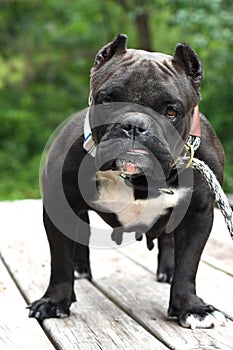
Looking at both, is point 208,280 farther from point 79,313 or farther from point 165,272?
point 79,313

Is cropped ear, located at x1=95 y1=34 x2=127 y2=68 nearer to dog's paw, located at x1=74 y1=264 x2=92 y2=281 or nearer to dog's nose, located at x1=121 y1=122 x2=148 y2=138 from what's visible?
dog's nose, located at x1=121 y1=122 x2=148 y2=138

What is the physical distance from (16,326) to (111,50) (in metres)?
1.32

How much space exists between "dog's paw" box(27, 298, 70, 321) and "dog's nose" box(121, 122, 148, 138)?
989 millimetres

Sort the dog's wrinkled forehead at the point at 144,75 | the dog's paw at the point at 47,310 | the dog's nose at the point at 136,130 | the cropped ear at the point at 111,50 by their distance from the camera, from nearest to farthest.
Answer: the dog's nose at the point at 136,130 → the dog's wrinkled forehead at the point at 144,75 → the cropped ear at the point at 111,50 → the dog's paw at the point at 47,310

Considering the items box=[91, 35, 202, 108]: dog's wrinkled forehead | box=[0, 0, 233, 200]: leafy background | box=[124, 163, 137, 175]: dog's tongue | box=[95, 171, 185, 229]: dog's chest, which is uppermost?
box=[91, 35, 202, 108]: dog's wrinkled forehead

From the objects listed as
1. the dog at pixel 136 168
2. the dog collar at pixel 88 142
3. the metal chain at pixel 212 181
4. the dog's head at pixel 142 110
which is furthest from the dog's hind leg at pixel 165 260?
the dog's head at pixel 142 110

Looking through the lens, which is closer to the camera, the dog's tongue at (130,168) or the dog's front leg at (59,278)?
the dog's tongue at (130,168)

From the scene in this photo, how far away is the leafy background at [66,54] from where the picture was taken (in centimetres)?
865

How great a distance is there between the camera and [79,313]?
126 inches

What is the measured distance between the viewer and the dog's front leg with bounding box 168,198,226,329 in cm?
305

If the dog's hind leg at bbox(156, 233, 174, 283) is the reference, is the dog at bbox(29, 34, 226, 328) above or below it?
above

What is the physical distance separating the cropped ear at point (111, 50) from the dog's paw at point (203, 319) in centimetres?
121

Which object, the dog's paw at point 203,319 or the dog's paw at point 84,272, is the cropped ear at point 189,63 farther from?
the dog's paw at point 84,272

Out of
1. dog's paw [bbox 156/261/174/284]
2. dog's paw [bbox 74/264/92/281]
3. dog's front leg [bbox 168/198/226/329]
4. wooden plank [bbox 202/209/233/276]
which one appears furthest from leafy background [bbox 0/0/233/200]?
dog's front leg [bbox 168/198/226/329]
